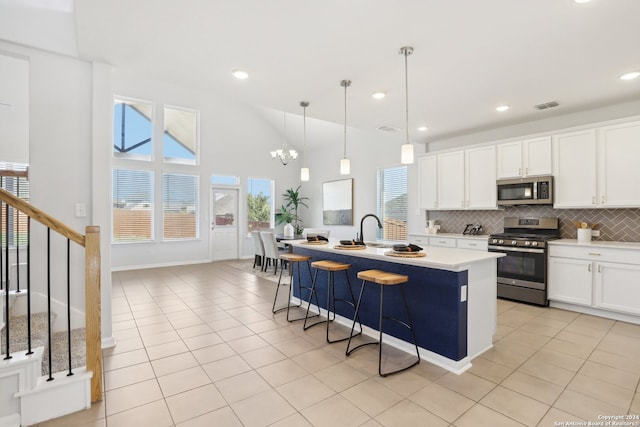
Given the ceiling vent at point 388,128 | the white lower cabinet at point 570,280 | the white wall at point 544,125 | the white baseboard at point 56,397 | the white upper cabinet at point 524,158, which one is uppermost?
the ceiling vent at point 388,128

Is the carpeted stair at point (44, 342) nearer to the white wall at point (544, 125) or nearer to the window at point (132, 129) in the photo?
the window at point (132, 129)

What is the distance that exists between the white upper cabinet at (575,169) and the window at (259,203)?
677 cm

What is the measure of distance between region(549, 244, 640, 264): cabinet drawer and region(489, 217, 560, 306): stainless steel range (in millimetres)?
156

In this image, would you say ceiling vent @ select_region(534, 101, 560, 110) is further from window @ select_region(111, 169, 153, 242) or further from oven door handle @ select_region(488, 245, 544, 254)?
window @ select_region(111, 169, 153, 242)

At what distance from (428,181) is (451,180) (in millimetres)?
459

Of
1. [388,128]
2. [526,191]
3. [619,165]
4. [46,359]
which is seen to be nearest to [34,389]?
[46,359]

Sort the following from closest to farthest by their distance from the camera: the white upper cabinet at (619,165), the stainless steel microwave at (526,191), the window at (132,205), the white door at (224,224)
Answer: the white upper cabinet at (619,165) → the stainless steel microwave at (526,191) → the window at (132,205) → the white door at (224,224)

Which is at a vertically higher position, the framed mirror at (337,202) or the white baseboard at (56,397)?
the framed mirror at (337,202)

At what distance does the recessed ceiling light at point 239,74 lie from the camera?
3.27 m

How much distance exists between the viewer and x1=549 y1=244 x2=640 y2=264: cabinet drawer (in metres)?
3.59

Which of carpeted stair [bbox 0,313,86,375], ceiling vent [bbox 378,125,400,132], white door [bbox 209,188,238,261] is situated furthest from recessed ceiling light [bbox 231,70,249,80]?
white door [bbox 209,188,238,261]

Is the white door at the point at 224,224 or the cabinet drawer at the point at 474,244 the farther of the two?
the white door at the point at 224,224

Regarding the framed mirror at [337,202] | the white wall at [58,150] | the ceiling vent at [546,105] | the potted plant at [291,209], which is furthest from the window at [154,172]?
the ceiling vent at [546,105]

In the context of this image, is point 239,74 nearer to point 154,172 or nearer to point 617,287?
point 617,287
